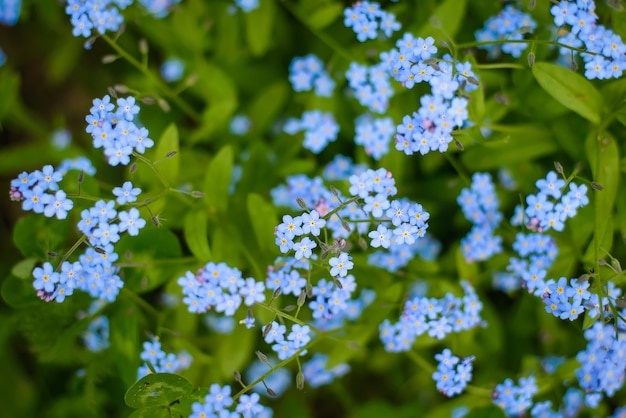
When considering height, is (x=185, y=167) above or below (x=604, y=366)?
above

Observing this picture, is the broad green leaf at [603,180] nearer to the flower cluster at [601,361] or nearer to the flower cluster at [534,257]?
the flower cluster at [534,257]

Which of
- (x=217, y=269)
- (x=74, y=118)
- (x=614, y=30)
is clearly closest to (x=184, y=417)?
(x=217, y=269)

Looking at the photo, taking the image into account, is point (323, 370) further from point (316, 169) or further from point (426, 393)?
point (316, 169)

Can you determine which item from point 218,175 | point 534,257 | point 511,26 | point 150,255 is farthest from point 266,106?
point 534,257

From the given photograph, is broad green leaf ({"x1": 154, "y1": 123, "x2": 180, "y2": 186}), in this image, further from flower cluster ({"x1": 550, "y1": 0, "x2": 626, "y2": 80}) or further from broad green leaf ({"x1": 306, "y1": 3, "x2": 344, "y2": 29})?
flower cluster ({"x1": 550, "y1": 0, "x2": 626, "y2": 80})

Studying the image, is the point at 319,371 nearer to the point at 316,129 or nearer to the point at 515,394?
the point at 515,394
